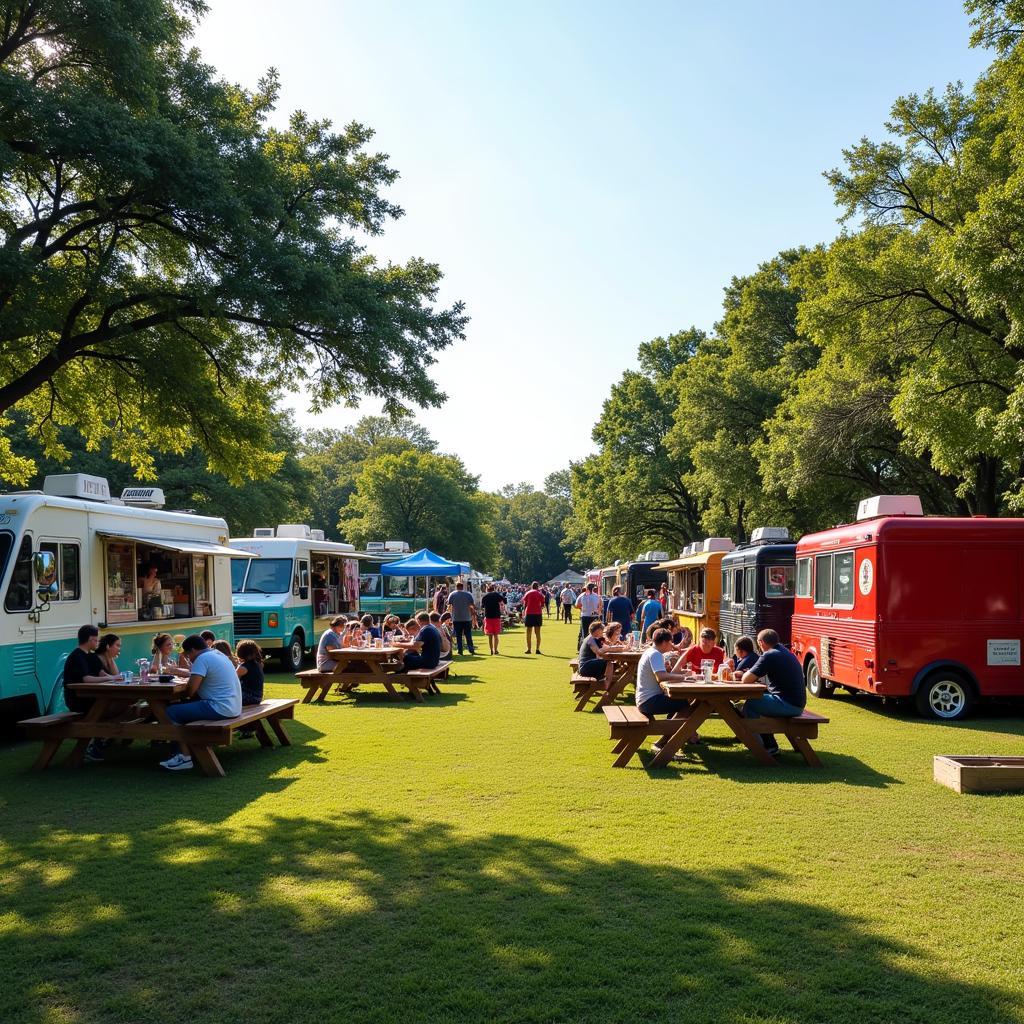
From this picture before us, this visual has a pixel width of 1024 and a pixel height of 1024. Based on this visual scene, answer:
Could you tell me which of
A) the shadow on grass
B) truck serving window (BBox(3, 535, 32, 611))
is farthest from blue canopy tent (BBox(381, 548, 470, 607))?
the shadow on grass

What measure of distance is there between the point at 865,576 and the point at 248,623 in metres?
12.2

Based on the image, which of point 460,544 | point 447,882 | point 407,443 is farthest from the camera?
point 407,443

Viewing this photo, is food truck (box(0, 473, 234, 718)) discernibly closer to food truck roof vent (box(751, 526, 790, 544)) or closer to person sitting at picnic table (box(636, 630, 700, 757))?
person sitting at picnic table (box(636, 630, 700, 757))

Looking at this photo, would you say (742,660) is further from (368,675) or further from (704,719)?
(368,675)

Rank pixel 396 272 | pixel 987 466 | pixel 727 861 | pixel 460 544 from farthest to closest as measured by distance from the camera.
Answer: pixel 460 544
pixel 987 466
pixel 396 272
pixel 727 861

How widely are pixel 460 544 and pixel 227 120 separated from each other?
49662mm

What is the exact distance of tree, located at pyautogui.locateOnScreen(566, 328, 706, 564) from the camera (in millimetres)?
45875

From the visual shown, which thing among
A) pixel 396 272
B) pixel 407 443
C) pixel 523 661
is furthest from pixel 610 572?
pixel 407 443

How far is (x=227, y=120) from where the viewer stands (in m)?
14.8

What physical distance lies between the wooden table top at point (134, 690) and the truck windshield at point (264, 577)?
10288 millimetres

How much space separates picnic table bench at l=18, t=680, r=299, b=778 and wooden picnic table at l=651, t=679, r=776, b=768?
4.27m

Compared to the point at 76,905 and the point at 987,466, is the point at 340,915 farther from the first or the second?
the point at 987,466

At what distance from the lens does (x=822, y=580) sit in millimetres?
15031

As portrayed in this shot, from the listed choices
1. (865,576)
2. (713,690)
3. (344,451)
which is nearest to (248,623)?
(865,576)
